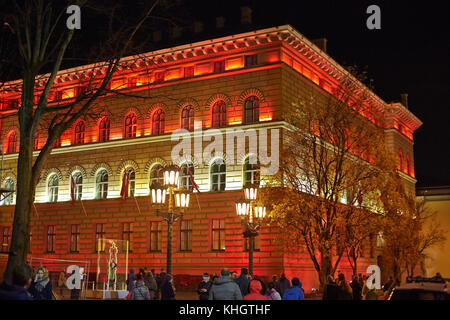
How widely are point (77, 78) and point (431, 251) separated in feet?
126

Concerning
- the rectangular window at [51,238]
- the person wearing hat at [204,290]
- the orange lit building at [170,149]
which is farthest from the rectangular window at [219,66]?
the person wearing hat at [204,290]

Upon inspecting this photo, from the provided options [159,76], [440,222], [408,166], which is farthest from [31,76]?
[440,222]

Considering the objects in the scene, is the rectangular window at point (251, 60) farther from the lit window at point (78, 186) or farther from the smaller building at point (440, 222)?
the smaller building at point (440, 222)

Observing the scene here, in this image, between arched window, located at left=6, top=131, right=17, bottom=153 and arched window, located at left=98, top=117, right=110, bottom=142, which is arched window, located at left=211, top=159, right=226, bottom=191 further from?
arched window, located at left=6, top=131, right=17, bottom=153


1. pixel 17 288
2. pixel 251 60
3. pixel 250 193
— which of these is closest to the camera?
pixel 17 288

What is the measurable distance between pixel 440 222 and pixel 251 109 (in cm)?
3081

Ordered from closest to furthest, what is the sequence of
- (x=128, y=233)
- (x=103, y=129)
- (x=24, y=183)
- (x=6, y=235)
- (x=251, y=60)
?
(x=24, y=183), (x=251, y=60), (x=128, y=233), (x=103, y=129), (x=6, y=235)

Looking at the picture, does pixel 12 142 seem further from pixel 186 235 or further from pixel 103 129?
pixel 186 235

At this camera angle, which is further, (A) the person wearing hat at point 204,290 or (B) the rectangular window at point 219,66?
(B) the rectangular window at point 219,66

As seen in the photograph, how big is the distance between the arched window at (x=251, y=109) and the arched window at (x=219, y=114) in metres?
1.47

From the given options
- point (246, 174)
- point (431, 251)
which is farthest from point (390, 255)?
point (431, 251)

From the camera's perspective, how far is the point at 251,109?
3553 cm

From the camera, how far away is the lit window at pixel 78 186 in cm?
4112
